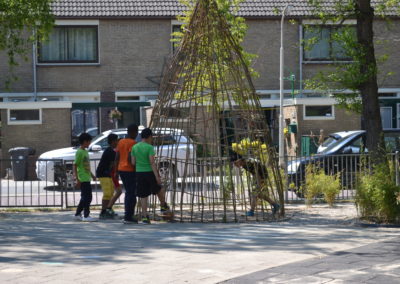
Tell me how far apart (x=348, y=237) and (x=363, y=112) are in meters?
4.06

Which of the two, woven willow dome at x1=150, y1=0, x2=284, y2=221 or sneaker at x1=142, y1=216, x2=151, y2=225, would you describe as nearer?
sneaker at x1=142, y1=216, x2=151, y2=225

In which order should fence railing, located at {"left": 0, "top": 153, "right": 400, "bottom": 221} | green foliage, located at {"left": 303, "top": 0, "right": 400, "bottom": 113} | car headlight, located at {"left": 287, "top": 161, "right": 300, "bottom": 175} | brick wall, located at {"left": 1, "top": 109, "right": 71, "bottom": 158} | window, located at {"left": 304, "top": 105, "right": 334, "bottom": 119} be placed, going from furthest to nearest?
window, located at {"left": 304, "top": 105, "right": 334, "bottom": 119} → brick wall, located at {"left": 1, "top": 109, "right": 71, "bottom": 158} → car headlight, located at {"left": 287, "top": 161, "right": 300, "bottom": 175} → fence railing, located at {"left": 0, "top": 153, "right": 400, "bottom": 221} → green foliage, located at {"left": 303, "top": 0, "right": 400, "bottom": 113}

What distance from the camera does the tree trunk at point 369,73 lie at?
1440cm

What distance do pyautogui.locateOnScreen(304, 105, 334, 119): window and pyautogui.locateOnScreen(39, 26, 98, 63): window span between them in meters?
9.27

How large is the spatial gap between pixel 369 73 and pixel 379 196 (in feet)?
8.84

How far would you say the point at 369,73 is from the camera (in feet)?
46.9

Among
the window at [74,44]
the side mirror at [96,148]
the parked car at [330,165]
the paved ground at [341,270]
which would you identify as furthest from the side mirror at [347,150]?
the window at [74,44]

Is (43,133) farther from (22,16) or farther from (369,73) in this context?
(369,73)

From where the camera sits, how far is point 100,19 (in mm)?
31422

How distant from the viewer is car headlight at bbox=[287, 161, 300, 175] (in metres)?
17.2

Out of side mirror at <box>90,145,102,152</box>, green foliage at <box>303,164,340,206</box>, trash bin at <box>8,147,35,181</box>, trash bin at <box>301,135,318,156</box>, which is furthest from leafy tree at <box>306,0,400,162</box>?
trash bin at <box>301,135,318,156</box>

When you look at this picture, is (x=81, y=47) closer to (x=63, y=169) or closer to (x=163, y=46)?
(x=163, y=46)

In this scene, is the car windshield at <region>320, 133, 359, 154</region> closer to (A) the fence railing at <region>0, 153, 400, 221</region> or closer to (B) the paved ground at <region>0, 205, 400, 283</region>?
(A) the fence railing at <region>0, 153, 400, 221</region>

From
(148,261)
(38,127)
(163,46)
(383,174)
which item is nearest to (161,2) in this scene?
(163,46)
